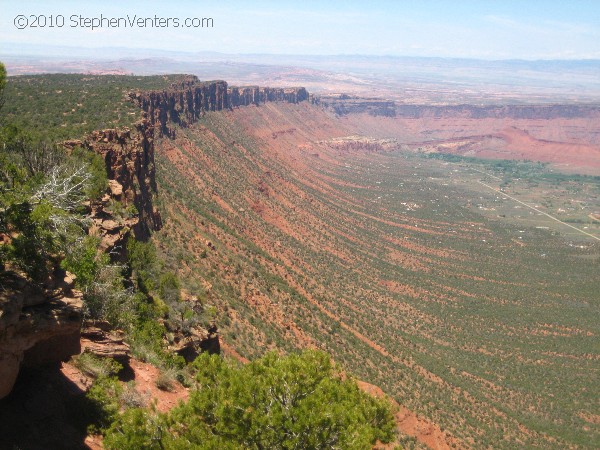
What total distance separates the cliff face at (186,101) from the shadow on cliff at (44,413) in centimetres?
4507

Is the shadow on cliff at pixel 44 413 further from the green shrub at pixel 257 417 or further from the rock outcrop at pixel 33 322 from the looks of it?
the green shrub at pixel 257 417

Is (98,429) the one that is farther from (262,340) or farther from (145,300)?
(262,340)

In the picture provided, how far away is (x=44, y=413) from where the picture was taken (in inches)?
471

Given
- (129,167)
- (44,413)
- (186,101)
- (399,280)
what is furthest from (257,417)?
(186,101)

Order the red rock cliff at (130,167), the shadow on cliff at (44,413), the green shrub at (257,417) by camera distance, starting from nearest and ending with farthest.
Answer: the green shrub at (257,417) → the shadow on cliff at (44,413) → the red rock cliff at (130,167)

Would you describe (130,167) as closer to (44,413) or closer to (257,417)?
(44,413)

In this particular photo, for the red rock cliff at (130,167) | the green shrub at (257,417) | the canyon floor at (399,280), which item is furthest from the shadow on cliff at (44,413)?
the red rock cliff at (130,167)

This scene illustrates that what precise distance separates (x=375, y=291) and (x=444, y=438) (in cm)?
2697

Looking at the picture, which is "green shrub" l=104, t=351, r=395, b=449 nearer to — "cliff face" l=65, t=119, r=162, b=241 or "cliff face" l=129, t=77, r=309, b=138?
"cliff face" l=65, t=119, r=162, b=241

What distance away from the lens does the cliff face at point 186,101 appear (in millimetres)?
60688

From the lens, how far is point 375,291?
2186 inches

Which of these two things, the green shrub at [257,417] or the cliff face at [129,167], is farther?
the cliff face at [129,167]

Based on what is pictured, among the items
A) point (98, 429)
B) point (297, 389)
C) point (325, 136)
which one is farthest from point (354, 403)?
point (325, 136)

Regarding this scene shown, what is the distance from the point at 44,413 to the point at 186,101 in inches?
2780
